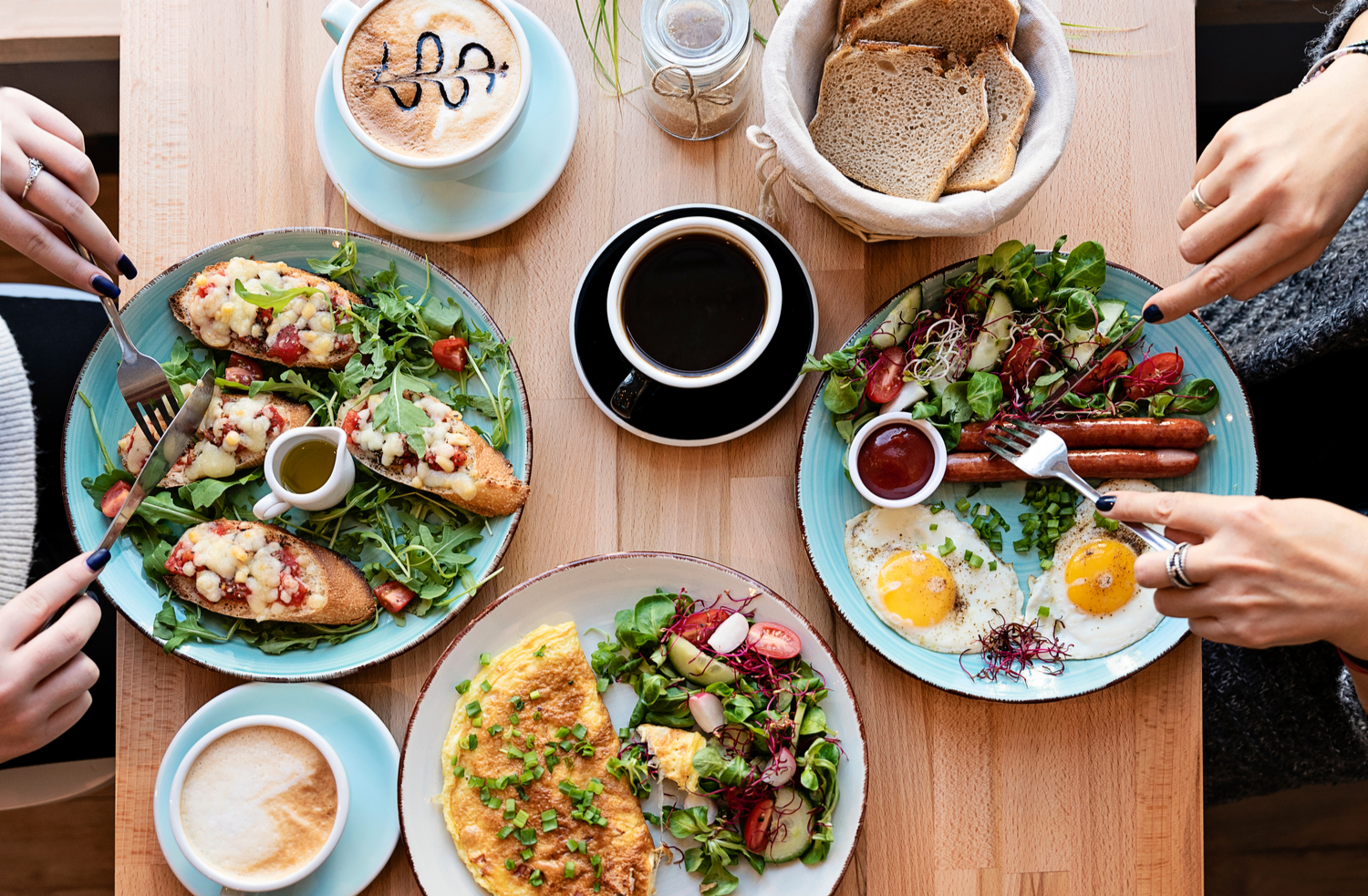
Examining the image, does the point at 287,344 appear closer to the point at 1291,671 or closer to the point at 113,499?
the point at 113,499

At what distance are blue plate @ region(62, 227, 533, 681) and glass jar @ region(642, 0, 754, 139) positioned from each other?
2.20 feet

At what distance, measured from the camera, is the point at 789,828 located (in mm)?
1888

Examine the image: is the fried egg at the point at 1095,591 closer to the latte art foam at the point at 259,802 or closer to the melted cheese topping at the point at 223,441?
the latte art foam at the point at 259,802

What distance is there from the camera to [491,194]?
203 cm

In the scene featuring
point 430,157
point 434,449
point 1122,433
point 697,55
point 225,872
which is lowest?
point 225,872

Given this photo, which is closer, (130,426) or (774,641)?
(774,641)

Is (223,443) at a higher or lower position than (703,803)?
higher

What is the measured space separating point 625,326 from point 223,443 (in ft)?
3.19

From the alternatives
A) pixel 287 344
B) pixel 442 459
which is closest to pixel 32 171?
pixel 287 344

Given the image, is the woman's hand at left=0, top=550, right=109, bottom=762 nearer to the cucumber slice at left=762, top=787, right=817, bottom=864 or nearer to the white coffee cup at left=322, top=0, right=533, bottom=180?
the white coffee cup at left=322, top=0, right=533, bottom=180

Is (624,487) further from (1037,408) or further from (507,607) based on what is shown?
(1037,408)

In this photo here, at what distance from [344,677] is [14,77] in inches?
85.3

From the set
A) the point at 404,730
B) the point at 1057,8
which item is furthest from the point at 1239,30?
the point at 404,730

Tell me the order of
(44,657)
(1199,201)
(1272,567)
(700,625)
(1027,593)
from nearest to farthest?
(1272,567) → (1199,201) → (44,657) → (700,625) → (1027,593)
